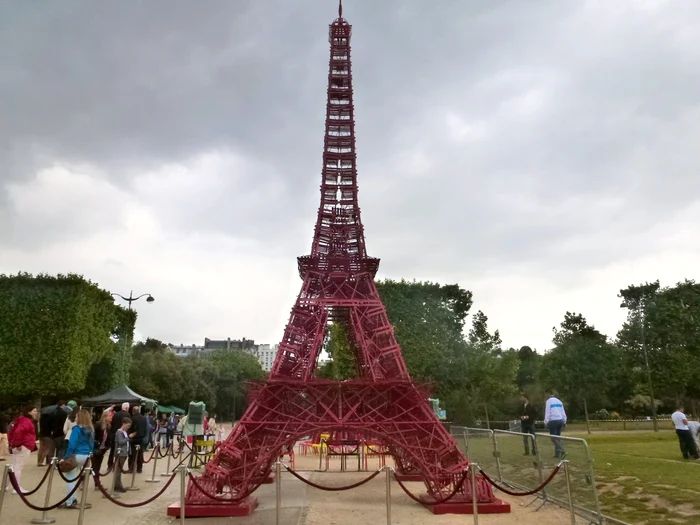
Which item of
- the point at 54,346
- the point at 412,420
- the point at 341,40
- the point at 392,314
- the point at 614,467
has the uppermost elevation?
the point at 341,40

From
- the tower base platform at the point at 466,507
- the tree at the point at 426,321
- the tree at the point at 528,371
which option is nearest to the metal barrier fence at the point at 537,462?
the tower base platform at the point at 466,507

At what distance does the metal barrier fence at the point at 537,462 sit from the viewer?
31.9 feet

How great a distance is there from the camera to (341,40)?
22672mm

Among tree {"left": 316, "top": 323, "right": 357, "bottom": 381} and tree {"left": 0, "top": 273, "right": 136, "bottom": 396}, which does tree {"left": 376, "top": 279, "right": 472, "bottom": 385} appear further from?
tree {"left": 0, "top": 273, "right": 136, "bottom": 396}

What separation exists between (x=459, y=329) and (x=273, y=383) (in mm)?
30533

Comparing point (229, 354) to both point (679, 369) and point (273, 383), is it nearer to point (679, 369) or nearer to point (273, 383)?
point (679, 369)

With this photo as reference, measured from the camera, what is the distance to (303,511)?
39.4 ft

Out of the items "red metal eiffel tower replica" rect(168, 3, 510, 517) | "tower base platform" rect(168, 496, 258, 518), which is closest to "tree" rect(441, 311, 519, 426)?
"red metal eiffel tower replica" rect(168, 3, 510, 517)

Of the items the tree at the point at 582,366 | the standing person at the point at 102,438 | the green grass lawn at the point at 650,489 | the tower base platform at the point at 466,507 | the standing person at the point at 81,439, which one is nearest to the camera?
the green grass lawn at the point at 650,489

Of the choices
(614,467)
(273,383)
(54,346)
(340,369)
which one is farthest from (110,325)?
(614,467)

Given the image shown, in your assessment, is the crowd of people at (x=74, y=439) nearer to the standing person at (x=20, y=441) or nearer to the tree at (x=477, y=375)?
the standing person at (x=20, y=441)

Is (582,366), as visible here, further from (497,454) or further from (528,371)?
(497,454)

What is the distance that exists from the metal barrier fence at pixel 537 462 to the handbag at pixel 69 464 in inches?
404

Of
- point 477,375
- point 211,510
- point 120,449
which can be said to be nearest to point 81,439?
point 211,510
